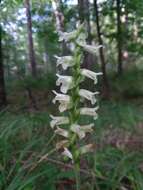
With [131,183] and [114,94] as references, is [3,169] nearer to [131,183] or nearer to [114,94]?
[131,183]

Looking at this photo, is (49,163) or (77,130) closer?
(77,130)

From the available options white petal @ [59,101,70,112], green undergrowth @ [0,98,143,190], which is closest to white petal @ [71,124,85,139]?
white petal @ [59,101,70,112]

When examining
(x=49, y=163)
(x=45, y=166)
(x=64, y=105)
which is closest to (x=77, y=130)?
(x=64, y=105)

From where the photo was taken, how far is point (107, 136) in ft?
17.1

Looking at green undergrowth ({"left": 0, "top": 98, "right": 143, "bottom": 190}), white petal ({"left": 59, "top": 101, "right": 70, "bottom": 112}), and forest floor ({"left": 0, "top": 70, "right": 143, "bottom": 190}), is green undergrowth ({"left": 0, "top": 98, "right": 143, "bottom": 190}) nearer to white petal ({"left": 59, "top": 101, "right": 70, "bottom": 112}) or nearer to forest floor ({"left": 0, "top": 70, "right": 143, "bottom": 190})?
forest floor ({"left": 0, "top": 70, "right": 143, "bottom": 190})

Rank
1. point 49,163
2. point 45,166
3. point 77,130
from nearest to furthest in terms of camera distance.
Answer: point 77,130, point 45,166, point 49,163

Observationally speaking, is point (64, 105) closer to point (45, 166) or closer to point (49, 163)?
point (45, 166)

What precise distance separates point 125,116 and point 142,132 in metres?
0.33

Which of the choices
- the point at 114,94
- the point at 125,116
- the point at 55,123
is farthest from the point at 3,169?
the point at 114,94

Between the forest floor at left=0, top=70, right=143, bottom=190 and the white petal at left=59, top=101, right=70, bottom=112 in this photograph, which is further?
the forest floor at left=0, top=70, right=143, bottom=190

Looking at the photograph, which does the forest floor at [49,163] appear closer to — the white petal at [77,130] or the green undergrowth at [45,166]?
the green undergrowth at [45,166]

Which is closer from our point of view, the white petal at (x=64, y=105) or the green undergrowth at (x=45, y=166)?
the white petal at (x=64, y=105)

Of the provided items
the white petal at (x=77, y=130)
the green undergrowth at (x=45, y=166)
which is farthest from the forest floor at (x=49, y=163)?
the white petal at (x=77, y=130)

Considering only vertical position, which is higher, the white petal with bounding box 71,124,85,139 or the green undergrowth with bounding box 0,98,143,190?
the white petal with bounding box 71,124,85,139
